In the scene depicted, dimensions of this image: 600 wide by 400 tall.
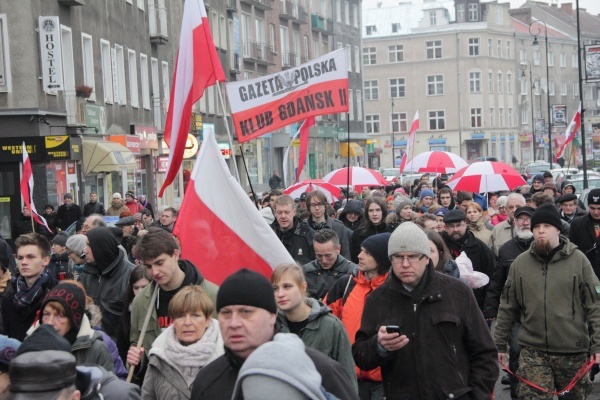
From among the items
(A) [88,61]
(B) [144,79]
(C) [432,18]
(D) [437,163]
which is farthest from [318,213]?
(C) [432,18]

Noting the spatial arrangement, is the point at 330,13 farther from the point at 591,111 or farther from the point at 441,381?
the point at 441,381

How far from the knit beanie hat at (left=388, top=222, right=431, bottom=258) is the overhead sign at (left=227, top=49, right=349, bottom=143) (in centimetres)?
678

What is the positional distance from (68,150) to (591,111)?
98.7m

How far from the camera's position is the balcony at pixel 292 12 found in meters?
61.5

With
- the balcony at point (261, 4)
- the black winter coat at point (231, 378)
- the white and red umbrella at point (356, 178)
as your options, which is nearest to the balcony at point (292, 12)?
the balcony at point (261, 4)

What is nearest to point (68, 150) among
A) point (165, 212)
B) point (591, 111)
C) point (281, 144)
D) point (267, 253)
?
point (165, 212)

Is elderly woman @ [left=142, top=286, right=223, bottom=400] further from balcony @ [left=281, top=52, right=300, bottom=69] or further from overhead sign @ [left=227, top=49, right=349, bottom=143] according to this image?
balcony @ [left=281, top=52, right=300, bottom=69]

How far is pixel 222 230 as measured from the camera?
7844 mm

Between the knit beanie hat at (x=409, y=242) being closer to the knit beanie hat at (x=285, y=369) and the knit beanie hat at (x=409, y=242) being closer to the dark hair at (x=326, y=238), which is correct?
the dark hair at (x=326, y=238)

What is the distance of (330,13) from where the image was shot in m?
72.1

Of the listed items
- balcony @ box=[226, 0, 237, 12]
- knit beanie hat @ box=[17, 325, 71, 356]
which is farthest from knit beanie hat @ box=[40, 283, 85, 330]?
balcony @ box=[226, 0, 237, 12]

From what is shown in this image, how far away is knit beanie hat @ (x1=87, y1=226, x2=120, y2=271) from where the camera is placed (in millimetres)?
8273

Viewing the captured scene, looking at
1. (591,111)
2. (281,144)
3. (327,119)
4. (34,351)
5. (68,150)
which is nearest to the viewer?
(34,351)

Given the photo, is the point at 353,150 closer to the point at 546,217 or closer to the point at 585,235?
the point at 585,235
